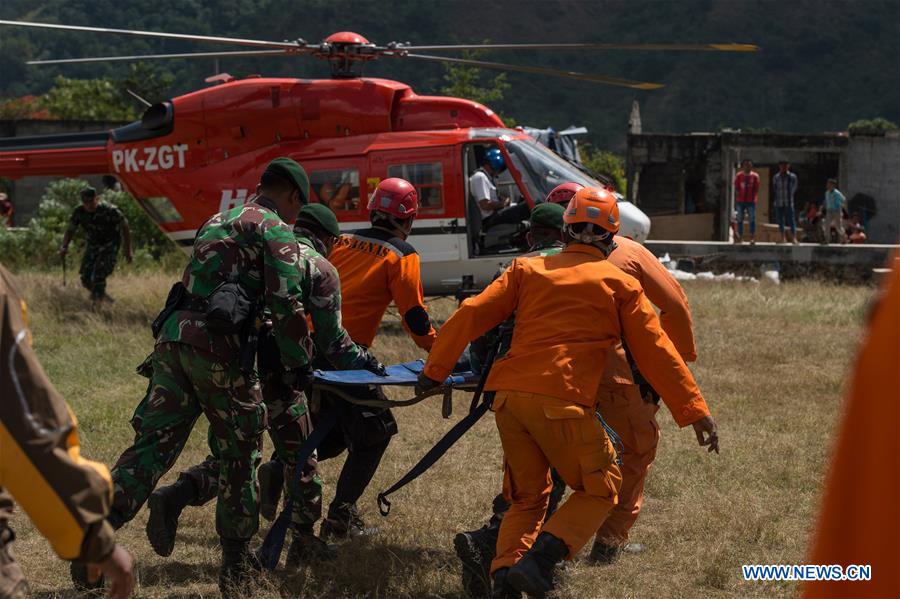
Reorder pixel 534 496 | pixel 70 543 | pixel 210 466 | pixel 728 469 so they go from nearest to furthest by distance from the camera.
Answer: pixel 70 543 < pixel 534 496 < pixel 210 466 < pixel 728 469

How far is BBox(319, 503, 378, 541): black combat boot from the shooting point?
6.24m

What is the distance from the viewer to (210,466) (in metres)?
5.69

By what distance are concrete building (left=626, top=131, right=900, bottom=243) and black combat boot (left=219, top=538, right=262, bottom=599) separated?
2587 centimetres

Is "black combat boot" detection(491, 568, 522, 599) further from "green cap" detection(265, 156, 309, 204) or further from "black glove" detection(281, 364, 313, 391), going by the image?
"green cap" detection(265, 156, 309, 204)

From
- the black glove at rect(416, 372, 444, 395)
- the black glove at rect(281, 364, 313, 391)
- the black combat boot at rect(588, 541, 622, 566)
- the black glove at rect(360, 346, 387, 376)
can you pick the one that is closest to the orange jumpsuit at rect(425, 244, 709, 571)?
the black glove at rect(416, 372, 444, 395)

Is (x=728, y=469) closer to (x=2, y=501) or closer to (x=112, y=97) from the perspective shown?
(x=2, y=501)

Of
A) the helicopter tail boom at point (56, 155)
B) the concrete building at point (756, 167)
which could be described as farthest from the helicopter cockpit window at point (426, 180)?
the concrete building at point (756, 167)

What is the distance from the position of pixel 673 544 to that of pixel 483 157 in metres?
6.87

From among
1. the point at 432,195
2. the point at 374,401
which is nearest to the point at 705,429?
the point at 374,401

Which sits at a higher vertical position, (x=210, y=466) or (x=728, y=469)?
(x=210, y=466)

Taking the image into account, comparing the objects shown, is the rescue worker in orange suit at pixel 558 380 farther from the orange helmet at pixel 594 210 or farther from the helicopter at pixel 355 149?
the helicopter at pixel 355 149

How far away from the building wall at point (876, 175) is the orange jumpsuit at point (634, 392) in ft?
88.9

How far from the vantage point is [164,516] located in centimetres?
546

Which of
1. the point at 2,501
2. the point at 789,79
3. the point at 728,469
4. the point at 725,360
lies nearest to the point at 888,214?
the point at 725,360
